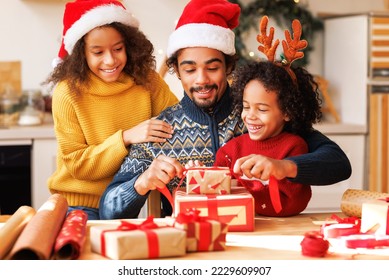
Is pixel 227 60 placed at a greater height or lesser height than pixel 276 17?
lesser

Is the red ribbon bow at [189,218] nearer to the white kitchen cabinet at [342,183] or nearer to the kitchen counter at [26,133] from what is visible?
the kitchen counter at [26,133]

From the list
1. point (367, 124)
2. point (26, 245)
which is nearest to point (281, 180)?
point (26, 245)

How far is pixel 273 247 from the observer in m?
1.29

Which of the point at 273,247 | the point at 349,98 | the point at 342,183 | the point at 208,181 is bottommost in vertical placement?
the point at 342,183

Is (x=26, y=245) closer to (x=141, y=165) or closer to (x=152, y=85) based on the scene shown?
(x=141, y=165)

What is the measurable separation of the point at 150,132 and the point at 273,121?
1.25 feet

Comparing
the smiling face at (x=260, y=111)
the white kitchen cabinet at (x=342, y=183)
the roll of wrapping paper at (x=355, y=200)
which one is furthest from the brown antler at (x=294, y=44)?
the white kitchen cabinet at (x=342, y=183)

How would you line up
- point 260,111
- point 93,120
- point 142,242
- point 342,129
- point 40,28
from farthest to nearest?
point 40,28, point 342,129, point 93,120, point 260,111, point 142,242

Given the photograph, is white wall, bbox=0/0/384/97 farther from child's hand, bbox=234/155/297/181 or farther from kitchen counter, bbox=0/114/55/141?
child's hand, bbox=234/155/297/181

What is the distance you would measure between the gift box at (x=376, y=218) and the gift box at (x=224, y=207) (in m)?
0.22

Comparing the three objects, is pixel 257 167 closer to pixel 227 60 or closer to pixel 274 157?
pixel 274 157

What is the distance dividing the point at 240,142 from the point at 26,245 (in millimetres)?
773

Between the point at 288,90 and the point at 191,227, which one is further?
the point at 288,90

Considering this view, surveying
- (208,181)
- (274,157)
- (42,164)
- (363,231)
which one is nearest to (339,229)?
(363,231)
